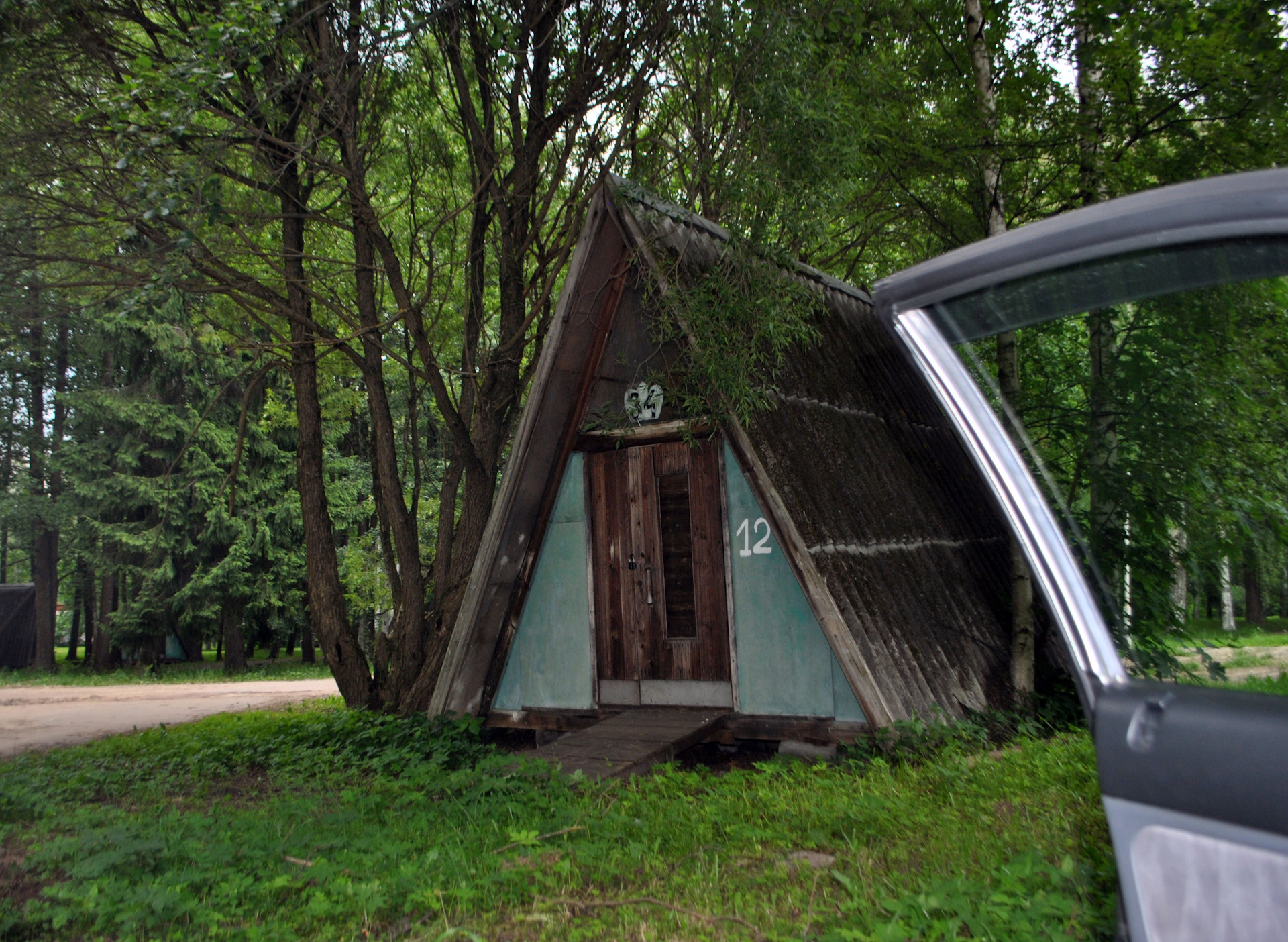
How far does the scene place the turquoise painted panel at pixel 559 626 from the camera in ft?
27.9

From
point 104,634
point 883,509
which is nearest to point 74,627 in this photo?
point 104,634

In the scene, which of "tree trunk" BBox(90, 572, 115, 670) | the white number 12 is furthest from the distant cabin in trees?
"tree trunk" BBox(90, 572, 115, 670)

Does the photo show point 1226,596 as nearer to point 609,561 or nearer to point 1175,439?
point 1175,439

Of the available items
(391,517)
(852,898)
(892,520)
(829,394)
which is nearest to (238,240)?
(391,517)

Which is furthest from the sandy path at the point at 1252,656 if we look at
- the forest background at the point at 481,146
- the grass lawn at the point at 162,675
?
the grass lawn at the point at 162,675

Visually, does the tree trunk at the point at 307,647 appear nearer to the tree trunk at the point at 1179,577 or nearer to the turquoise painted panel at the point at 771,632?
the turquoise painted panel at the point at 771,632

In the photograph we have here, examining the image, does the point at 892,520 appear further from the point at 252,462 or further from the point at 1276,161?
the point at 252,462

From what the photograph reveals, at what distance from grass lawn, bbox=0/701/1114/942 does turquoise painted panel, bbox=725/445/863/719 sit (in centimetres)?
59

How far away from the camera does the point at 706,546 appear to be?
26.2ft

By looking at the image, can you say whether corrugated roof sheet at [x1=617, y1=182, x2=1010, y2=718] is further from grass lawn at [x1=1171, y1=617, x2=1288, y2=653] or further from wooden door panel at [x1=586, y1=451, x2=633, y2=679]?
grass lawn at [x1=1171, y1=617, x2=1288, y2=653]

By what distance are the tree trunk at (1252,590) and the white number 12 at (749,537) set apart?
575 centimetres

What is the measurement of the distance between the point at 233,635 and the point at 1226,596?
25391mm

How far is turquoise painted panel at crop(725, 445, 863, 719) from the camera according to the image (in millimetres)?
7207

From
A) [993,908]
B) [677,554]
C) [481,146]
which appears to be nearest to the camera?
[993,908]
